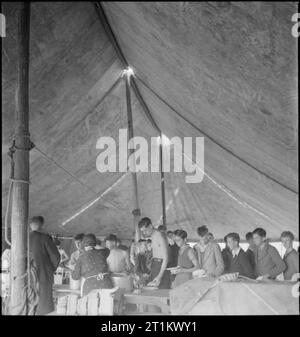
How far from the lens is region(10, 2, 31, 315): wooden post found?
408 cm

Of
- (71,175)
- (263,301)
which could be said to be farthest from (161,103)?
(263,301)

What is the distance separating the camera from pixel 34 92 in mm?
6352

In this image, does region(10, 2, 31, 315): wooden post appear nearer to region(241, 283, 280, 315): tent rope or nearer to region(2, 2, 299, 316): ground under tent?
region(2, 2, 299, 316): ground under tent

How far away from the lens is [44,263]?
448 centimetres

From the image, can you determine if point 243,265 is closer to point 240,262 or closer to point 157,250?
point 240,262

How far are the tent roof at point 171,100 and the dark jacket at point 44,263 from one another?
257 centimetres

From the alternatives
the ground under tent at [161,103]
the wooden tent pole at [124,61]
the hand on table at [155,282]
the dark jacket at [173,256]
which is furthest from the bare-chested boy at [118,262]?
the wooden tent pole at [124,61]

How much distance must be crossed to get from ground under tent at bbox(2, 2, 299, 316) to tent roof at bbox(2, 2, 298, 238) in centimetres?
2

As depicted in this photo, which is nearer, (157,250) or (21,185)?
(21,185)

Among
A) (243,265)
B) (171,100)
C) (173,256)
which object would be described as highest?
(171,100)

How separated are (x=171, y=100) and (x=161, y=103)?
1.11 m

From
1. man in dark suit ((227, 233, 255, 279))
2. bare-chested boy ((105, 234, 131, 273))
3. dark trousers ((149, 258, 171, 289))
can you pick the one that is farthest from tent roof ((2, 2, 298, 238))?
bare-chested boy ((105, 234, 131, 273))

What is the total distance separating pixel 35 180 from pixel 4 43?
3.48 metres
